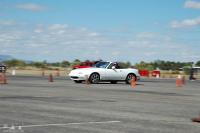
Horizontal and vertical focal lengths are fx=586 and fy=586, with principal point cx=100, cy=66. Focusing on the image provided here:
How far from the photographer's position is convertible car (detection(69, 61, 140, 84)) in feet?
113

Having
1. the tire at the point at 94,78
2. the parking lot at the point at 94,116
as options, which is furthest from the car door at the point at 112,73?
the parking lot at the point at 94,116

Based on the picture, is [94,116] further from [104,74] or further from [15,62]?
[15,62]

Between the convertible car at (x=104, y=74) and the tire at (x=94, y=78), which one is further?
the tire at (x=94, y=78)

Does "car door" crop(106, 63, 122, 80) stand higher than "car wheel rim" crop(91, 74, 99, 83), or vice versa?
"car door" crop(106, 63, 122, 80)

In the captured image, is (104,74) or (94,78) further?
(104,74)

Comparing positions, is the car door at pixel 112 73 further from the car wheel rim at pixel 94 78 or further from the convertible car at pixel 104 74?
the car wheel rim at pixel 94 78

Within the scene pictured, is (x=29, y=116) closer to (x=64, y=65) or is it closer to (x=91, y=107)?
(x=91, y=107)

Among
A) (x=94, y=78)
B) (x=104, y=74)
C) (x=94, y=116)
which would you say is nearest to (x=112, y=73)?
(x=104, y=74)

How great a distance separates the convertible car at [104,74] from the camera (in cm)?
3441

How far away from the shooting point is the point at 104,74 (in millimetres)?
35000

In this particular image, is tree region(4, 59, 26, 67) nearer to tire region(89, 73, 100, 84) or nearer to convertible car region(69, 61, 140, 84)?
convertible car region(69, 61, 140, 84)

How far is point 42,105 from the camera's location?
17328 millimetres

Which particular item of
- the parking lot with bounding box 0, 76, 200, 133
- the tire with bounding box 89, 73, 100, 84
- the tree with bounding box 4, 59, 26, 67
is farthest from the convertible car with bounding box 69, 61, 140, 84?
the tree with bounding box 4, 59, 26, 67

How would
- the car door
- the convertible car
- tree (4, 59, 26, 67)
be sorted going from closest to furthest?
the convertible car → the car door → tree (4, 59, 26, 67)
